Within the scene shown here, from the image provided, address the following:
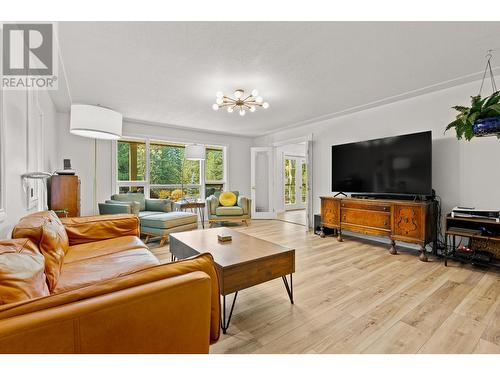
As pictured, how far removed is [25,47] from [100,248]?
76.8 inches

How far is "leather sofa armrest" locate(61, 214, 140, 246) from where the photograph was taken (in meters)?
2.27

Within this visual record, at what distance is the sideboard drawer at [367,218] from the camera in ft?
11.2

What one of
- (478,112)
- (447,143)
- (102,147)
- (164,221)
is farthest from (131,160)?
(447,143)

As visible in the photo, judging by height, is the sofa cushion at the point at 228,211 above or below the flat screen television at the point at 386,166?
below

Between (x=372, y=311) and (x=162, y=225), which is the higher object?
(x=162, y=225)

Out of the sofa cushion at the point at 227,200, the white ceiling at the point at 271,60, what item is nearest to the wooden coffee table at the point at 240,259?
the white ceiling at the point at 271,60

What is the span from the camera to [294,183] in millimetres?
8227

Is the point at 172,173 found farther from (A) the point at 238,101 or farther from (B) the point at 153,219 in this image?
(A) the point at 238,101

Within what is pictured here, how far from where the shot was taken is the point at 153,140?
5.32 m

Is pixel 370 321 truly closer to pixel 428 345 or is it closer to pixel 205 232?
pixel 428 345

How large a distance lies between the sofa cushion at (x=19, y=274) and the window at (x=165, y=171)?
403 centimetres

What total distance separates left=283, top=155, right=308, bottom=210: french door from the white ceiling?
165 inches

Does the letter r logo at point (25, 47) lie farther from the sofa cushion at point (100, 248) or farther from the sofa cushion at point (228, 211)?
the sofa cushion at point (228, 211)
